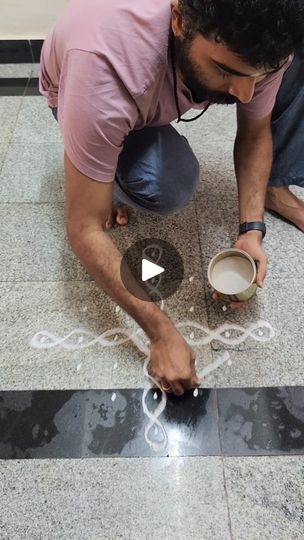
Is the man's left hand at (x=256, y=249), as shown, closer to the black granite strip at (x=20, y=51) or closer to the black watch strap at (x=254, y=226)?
the black watch strap at (x=254, y=226)

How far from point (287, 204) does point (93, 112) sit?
72cm

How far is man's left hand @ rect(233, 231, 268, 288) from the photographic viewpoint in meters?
1.04

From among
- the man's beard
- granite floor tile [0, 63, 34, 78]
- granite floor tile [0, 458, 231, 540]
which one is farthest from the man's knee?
granite floor tile [0, 63, 34, 78]

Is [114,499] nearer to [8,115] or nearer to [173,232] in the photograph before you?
[173,232]

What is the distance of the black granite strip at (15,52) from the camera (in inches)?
74.6

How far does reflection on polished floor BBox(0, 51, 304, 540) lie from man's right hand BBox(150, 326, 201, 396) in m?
0.10

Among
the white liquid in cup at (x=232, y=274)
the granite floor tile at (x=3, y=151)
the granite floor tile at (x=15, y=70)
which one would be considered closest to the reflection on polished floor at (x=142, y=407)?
the white liquid in cup at (x=232, y=274)

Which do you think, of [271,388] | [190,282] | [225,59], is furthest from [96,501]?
[225,59]

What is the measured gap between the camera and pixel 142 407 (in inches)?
39.4

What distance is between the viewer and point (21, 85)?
183 centimetres

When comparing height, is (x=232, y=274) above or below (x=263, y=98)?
below

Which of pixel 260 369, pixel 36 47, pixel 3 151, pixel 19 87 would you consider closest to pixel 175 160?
pixel 260 369

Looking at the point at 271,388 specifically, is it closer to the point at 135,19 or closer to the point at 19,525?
the point at 19,525

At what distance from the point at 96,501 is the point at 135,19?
2.95 ft
